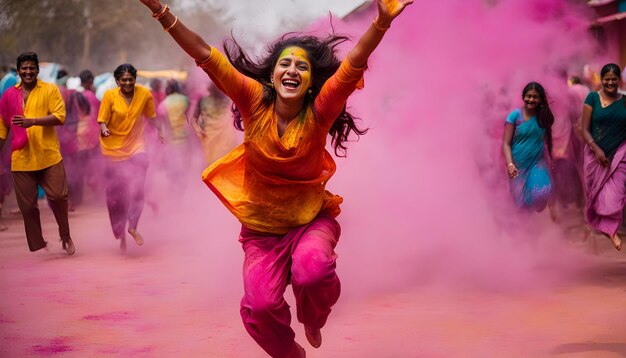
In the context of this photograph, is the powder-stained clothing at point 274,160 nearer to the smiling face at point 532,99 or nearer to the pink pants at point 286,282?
the pink pants at point 286,282

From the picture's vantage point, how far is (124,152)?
9.22 meters

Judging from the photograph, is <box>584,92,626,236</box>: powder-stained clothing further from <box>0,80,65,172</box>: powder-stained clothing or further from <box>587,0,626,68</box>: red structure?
<box>0,80,65,172</box>: powder-stained clothing

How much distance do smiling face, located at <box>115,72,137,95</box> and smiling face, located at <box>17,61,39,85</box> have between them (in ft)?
2.71

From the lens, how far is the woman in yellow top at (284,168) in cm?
426

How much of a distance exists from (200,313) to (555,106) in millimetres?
4803

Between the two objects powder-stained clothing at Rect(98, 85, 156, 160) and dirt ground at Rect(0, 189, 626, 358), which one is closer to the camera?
dirt ground at Rect(0, 189, 626, 358)

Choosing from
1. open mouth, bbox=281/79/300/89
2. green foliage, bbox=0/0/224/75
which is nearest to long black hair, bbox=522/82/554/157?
open mouth, bbox=281/79/300/89

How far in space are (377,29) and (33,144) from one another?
530cm

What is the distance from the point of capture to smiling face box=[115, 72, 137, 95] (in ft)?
29.4

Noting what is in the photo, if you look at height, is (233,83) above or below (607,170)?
above

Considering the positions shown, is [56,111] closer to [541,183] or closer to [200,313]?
[200,313]

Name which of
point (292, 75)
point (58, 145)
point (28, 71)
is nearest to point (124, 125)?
point (58, 145)

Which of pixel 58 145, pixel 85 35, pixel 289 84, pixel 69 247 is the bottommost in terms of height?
pixel 69 247

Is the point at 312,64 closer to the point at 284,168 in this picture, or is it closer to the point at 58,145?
the point at 284,168
